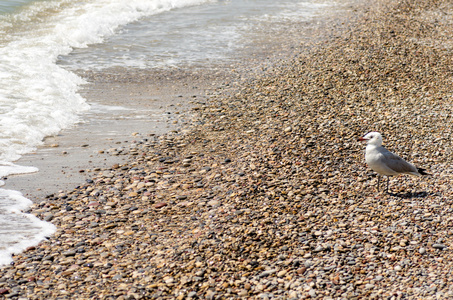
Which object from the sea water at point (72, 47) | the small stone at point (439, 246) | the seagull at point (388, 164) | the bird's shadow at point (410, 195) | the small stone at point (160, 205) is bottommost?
the small stone at point (439, 246)

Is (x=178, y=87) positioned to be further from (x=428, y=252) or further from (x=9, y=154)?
(x=428, y=252)

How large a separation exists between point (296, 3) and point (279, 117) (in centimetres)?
1392

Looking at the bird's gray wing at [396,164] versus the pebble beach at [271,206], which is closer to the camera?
the pebble beach at [271,206]

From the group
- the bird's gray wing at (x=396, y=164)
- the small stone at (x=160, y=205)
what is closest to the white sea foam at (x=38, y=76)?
the small stone at (x=160, y=205)

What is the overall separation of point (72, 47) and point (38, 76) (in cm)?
333

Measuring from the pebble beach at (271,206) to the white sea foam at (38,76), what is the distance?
40cm

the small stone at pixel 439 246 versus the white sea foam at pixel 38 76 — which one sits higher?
the white sea foam at pixel 38 76

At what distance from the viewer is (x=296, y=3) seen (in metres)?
22.1

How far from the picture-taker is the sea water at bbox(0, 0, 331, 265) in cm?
887

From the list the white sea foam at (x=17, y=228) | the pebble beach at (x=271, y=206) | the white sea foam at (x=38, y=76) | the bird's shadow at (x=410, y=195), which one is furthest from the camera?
the white sea foam at (x=38, y=76)

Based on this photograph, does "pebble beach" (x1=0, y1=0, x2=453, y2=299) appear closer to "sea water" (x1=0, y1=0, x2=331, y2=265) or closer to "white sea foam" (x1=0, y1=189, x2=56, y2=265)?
"white sea foam" (x1=0, y1=189, x2=56, y2=265)

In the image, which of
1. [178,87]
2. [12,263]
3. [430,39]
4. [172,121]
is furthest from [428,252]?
[430,39]

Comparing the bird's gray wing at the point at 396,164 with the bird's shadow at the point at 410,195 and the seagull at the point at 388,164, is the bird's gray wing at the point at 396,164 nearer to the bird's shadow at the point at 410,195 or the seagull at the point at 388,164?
the seagull at the point at 388,164

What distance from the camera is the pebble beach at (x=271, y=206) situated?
211 inches
